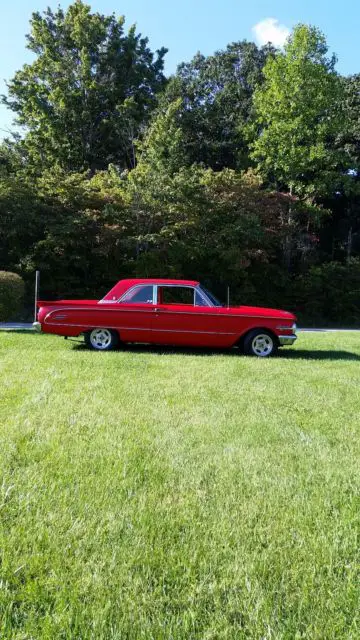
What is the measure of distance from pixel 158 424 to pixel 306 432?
133 cm

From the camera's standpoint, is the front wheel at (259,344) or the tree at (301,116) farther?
the tree at (301,116)

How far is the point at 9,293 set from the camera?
42.0ft

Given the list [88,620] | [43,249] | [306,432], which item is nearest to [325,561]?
[88,620]

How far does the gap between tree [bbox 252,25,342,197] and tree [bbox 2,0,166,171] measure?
8744 mm

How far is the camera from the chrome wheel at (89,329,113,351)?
377 inches

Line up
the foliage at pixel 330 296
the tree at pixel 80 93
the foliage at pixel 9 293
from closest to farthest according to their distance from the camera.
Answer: the foliage at pixel 9 293
the foliage at pixel 330 296
the tree at pixel 80 93

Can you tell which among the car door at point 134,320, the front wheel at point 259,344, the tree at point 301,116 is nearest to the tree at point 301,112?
the tree at point 301,116

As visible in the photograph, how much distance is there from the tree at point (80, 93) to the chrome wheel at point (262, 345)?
2334cm

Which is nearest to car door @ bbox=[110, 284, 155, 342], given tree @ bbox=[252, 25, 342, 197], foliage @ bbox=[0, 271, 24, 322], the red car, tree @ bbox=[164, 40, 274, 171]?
the red car

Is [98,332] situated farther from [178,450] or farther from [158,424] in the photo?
[178,450]

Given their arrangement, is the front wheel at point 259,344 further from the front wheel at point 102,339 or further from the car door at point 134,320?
the front wheel at point 102,339

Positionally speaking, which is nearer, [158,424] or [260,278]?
[158,424]

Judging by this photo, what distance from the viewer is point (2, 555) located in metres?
2.27

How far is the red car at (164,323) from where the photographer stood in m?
9.42
